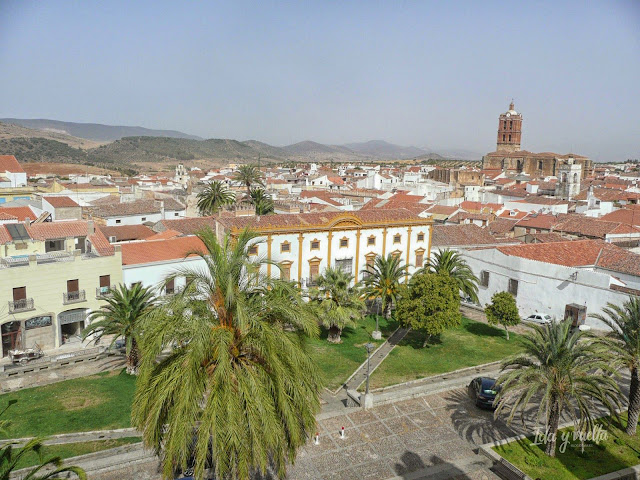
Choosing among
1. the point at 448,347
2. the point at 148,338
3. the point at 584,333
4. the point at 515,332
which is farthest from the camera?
the point at 515,332

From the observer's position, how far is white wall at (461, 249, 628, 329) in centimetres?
2734

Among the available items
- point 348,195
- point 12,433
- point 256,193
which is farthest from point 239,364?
point 348,195

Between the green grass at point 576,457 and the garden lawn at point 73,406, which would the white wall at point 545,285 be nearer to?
the green grass at point 576,457

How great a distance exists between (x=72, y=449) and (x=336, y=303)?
1454cm

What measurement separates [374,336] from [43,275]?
18392mm

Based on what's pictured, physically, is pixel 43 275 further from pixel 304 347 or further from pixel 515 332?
pixel 515 332

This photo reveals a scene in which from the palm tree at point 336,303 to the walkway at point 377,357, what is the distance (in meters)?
2.19

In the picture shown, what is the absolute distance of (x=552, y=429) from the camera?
14969 mm

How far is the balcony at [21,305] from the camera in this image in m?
24.4

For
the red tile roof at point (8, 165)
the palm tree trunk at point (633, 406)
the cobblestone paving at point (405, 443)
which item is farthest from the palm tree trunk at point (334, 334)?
the red tile roof at point (8, 165)

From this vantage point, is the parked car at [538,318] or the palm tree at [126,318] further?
the parked car at [538,318]

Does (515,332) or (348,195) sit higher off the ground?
(348,195)

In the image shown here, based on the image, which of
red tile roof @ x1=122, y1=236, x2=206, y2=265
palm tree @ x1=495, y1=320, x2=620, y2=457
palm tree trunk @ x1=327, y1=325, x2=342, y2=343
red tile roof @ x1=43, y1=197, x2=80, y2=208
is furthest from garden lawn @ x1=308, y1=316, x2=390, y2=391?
red tile roof @ x1=43, y1=197, x2=80, y2=208

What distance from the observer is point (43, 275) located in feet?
83.3
